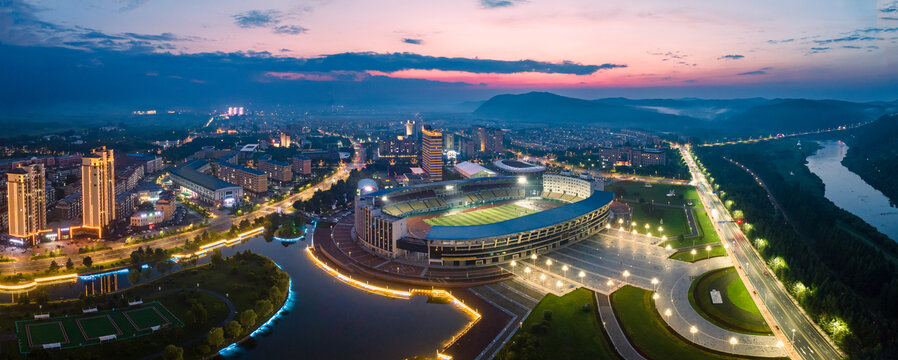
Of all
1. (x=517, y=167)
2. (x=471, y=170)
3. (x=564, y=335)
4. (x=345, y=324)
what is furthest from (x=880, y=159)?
(x=345, y=324)

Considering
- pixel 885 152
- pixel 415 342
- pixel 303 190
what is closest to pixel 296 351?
pixel 415 342

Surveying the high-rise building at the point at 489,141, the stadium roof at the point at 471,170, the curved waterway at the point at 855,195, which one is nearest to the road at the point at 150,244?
the stadium roof at the point at 471,170

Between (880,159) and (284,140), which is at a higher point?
(284,140)

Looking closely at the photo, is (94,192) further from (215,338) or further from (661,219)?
(661,219)

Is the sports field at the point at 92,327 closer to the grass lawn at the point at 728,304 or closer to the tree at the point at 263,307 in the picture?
the tree at the point at 263,307

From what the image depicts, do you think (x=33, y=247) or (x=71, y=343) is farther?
(x=33, y=247)

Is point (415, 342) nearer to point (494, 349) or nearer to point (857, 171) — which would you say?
point (494, 349)

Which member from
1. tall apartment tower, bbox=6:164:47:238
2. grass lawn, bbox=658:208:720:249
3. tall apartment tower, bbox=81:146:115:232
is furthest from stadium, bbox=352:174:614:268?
tall apartment tower, bbox=6:164:47:238
